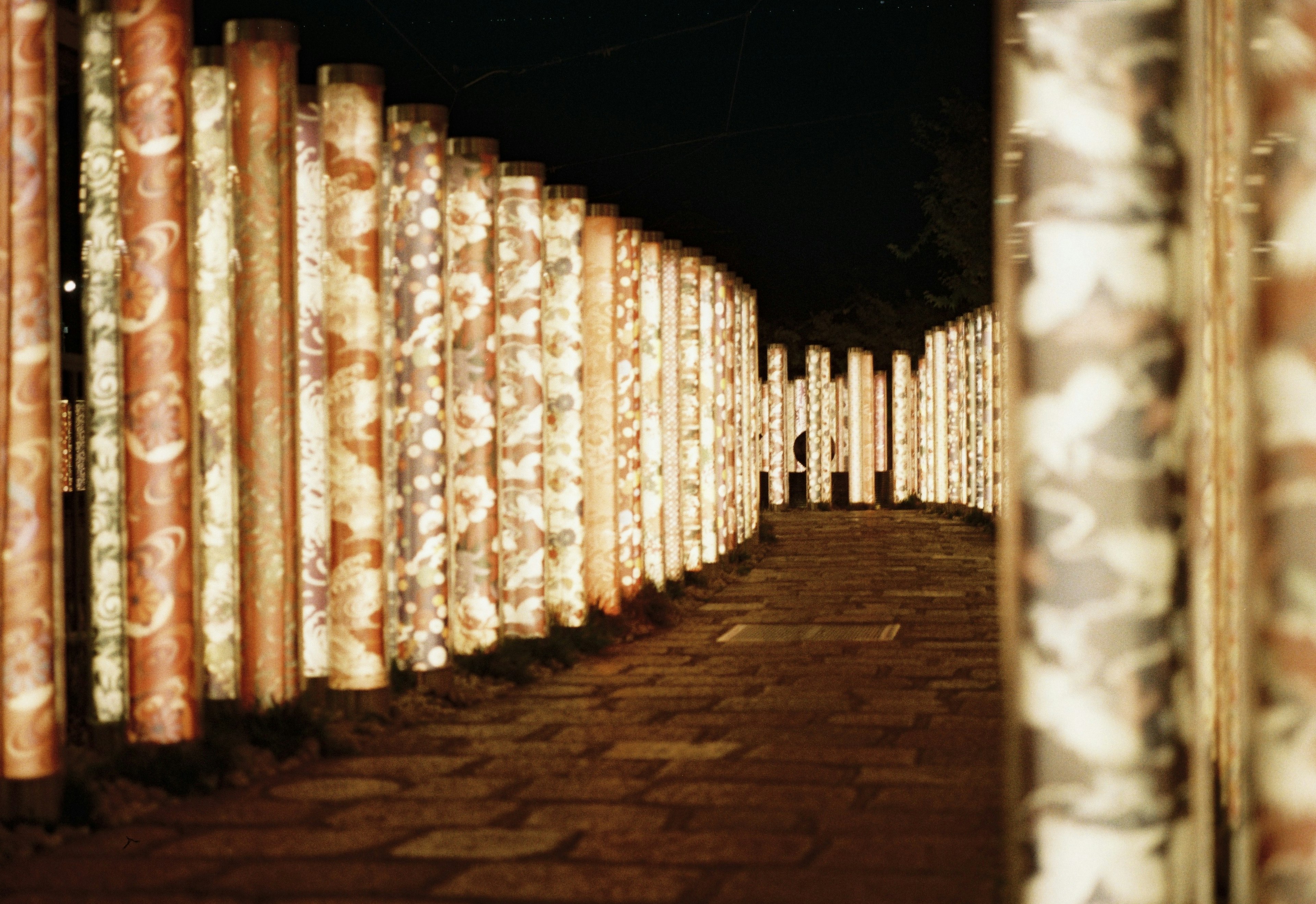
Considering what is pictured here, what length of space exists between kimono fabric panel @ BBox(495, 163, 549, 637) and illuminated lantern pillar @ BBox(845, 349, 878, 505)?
2019 cm

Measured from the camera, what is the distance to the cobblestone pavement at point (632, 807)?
4406 mm

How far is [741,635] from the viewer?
10.7 metres

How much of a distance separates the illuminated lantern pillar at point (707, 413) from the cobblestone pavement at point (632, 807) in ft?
18.2

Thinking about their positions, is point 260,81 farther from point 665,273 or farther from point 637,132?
point 637,132

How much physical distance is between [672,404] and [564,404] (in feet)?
12.6

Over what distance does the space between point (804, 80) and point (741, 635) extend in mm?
20035

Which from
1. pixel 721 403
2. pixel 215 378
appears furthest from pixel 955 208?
pixel 215 378

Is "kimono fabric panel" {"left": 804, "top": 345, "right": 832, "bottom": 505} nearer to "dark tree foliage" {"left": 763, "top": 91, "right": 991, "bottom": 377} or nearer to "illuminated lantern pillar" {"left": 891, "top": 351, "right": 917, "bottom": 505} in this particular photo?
"illuminated lantern pillar" {"left": 891, "top": 351, "right": 917, "bottom": 505}

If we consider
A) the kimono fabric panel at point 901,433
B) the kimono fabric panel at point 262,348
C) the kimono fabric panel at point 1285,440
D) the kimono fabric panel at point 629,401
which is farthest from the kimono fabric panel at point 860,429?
the kimono fabric panel at point 1285,440

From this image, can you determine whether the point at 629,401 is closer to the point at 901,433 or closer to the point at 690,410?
the point at 690,410

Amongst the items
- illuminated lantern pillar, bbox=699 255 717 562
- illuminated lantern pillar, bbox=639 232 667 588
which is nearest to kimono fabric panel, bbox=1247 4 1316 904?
illuminated lantern pillar, bbox=639 232 667 588

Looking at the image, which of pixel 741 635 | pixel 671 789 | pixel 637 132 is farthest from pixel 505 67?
pixel 671 789

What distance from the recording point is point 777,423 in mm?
28922

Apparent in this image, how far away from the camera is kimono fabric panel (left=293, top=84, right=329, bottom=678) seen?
23.1ft
